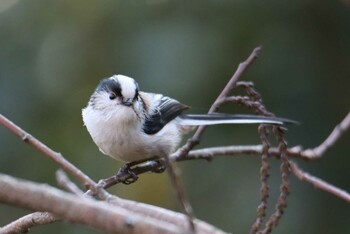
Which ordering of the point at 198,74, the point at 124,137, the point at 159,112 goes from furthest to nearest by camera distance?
the point at 198,74 < the point at 159,112 < the point at 124,137

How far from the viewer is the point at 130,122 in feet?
6.98

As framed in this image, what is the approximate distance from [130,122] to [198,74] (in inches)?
30.1

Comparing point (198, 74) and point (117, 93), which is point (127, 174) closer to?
point (117, 93)

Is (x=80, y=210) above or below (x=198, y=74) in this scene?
above

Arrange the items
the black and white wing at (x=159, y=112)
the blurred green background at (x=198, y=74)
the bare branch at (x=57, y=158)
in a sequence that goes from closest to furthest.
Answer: the bare branch at (x=57, y=158) < the black and white wing at (x=159, y=112) < the blurred green background at (x=198, y=74)

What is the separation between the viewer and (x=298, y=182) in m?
2.91

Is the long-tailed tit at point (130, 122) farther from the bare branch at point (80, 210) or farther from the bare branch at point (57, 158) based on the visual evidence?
the bare branch at point (80, 210)

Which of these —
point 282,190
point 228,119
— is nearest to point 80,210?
point 282,190

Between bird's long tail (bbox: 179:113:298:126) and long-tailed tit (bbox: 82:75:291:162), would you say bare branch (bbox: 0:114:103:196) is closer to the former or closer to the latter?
bird's long tail (bbox: 179:113:298:126)

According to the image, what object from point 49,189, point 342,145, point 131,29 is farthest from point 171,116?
point 49,189

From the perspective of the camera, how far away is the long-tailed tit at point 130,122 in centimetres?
207

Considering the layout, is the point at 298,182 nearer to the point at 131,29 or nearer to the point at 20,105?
the point at 131,29

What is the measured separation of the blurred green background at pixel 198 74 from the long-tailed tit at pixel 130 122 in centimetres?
49

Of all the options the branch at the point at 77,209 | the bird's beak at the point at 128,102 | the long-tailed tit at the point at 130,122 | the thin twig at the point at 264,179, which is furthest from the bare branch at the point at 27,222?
the bird's beak at the point at 128,102
